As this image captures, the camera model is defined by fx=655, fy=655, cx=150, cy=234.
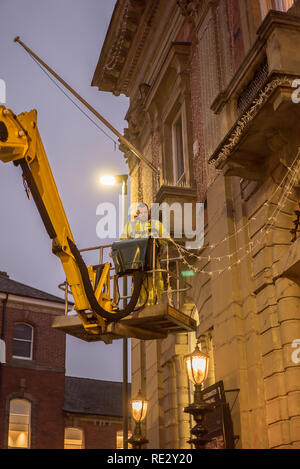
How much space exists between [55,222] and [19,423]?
23540 mm

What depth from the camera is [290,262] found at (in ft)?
38.0

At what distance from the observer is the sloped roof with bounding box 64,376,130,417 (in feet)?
126

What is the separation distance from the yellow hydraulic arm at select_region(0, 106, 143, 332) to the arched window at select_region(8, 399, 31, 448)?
73.9ft

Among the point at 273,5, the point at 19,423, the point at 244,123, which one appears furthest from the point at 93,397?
the point at 244,123

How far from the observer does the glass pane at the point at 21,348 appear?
35.6 metres

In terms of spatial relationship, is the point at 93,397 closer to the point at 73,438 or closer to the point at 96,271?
the point at 73,438

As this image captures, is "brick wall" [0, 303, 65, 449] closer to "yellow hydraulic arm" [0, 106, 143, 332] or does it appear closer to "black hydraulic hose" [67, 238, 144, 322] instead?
"yellow hydraulic arm" [0, 106, 143, 332]

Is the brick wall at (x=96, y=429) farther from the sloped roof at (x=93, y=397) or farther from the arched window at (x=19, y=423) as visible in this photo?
the arched window at (x=19, y=423)

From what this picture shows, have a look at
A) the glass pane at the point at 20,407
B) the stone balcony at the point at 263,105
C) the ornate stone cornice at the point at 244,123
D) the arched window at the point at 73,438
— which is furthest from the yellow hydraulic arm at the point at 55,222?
the arched window at the point at 73,438

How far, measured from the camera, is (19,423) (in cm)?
3419

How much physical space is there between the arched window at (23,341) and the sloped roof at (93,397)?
389 centimetres
